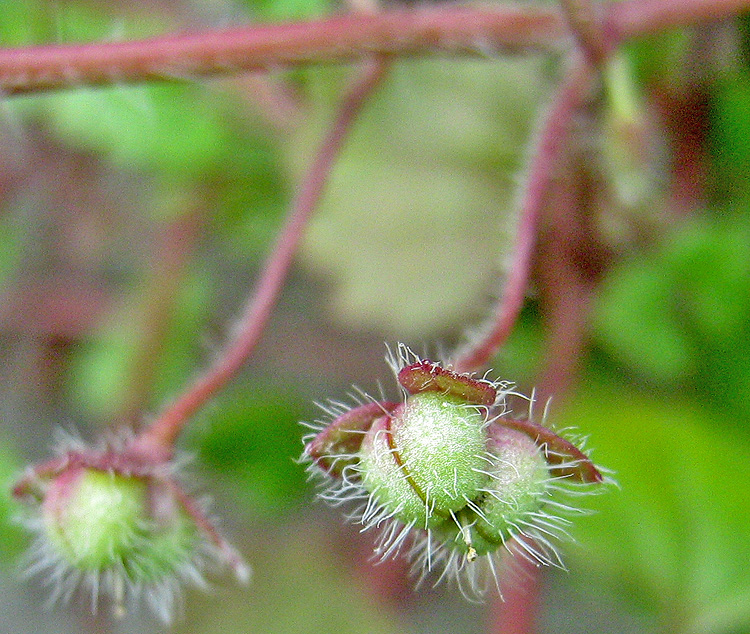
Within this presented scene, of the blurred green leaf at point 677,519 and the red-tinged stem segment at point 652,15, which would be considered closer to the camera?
the red-tinged stem segment at point 652,15

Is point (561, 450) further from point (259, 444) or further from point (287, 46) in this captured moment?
point (259, 444)

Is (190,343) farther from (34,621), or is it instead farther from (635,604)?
(635,604)

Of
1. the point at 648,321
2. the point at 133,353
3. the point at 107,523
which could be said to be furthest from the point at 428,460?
the point at 133,353

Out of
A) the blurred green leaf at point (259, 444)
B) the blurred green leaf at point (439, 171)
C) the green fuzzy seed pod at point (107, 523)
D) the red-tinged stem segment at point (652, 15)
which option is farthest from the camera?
the blurred green leaf at point (259, 444)

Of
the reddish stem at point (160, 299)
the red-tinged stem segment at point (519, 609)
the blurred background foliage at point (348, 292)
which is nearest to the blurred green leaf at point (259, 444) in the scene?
the blurred background foliage at point (348, 292)

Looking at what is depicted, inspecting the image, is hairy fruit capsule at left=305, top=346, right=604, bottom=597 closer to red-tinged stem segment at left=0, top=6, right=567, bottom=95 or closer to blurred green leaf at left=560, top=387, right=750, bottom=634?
red-tinged stem segment at left=0, top=6, right=567, bottom=95

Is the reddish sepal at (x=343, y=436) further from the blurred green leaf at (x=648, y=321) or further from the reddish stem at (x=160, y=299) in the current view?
the reddish stem at (x=160, y=299)
